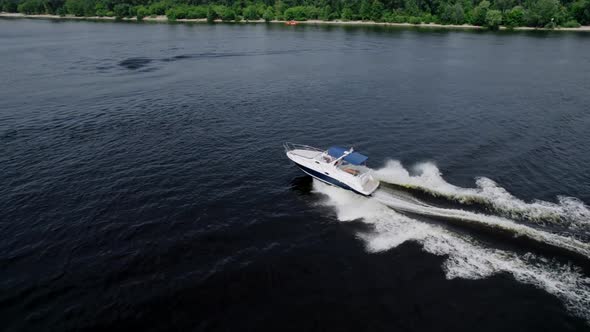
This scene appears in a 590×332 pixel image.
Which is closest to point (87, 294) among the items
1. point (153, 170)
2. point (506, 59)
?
point (153, 170)

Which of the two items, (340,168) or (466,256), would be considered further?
(340,168)

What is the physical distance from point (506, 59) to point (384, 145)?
8565 cm

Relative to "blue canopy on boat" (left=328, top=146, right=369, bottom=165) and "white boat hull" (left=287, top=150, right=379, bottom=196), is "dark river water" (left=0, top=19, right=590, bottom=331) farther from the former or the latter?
"blue canopy on boat" (left=328, top=146, right=369, bottom=165)

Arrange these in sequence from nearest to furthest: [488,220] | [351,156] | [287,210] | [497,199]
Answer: [488,220]
[497,199]
[287,210]
[351,156]

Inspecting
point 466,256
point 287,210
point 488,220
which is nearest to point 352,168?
point 287,210

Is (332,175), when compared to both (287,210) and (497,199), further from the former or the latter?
(497,199)

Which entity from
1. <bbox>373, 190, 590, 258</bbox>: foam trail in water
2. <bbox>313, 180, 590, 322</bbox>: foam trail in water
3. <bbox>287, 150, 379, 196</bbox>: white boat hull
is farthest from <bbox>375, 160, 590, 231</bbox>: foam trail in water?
<bbox>313, 180, 590, 322</bbox>: foam trail in water

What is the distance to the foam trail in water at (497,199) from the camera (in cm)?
3562

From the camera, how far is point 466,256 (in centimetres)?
3155

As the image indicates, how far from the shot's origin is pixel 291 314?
27047 mm

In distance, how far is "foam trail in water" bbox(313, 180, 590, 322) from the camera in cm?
2833

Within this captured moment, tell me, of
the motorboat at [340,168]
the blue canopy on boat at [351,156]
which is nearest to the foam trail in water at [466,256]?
the motorboat at [340,168]

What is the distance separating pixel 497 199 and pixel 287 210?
74.0 ft

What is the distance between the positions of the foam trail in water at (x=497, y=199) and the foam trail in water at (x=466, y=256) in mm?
5738
